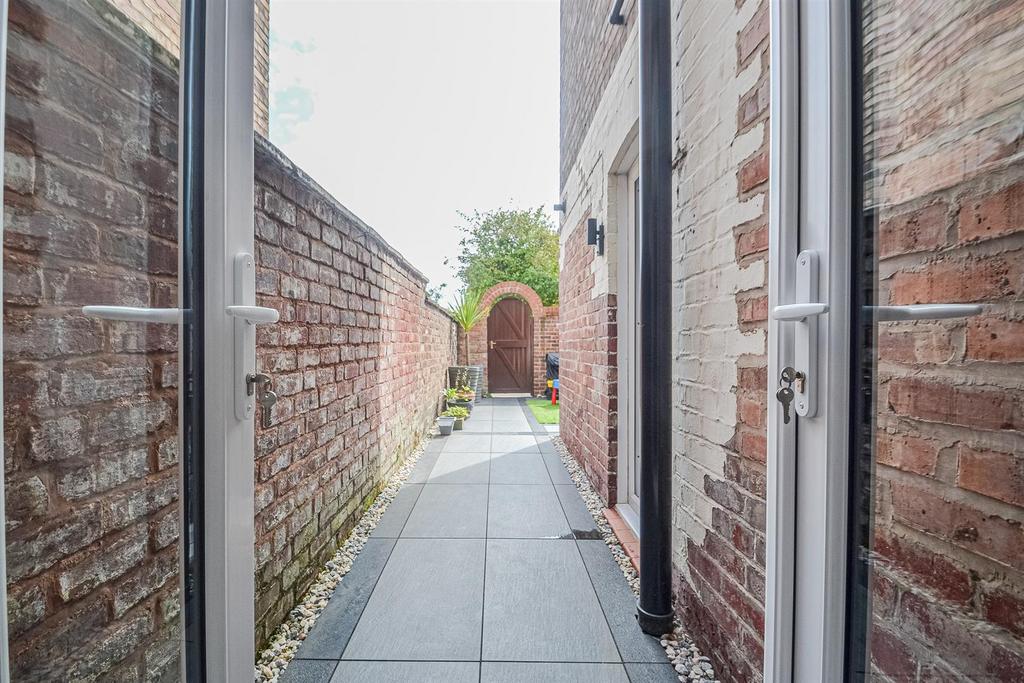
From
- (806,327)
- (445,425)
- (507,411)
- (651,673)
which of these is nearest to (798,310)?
(806,327)

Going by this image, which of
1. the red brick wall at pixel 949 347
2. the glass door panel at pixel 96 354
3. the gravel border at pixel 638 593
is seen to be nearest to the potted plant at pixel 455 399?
the gravel border at pixel 638 593

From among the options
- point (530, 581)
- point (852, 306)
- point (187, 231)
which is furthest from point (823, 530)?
point (530, 581)

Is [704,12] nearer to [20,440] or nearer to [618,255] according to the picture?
[618,255]

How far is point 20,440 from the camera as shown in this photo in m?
0.55

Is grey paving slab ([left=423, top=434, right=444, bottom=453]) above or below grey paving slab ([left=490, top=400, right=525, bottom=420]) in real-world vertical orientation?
above

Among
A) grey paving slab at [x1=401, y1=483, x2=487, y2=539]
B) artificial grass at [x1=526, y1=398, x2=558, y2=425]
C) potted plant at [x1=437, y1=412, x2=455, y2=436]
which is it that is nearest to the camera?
grey paving slab at [x1=401, y1=483, x2=487, y2=539]

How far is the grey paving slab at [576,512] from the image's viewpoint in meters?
2.42

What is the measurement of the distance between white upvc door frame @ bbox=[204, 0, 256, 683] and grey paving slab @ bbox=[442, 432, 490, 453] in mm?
3461

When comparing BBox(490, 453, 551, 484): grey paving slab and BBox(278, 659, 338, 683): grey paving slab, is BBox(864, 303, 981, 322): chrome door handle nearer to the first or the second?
BBox(278, 659, 338, 683): grey paving slab

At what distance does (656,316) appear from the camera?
1.61 meters

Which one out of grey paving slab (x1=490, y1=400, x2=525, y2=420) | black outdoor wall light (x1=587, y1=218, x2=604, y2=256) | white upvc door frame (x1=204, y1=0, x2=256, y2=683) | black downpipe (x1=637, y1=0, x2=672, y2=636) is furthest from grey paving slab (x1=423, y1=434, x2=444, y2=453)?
white upvc door frame (x1=204, y1=0, x2=256, y2=683)

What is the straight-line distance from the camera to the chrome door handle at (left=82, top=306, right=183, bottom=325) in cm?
64

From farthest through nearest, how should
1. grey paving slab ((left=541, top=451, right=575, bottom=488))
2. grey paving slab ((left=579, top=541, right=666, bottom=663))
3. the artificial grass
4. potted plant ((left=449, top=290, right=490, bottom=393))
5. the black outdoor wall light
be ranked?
potted plant ((left=449, top=290, right=490, bottom=393)), the artificial grass, grey paving slab ((left=541, top=451, right=575, bottom=488)), the black outdoor wall light, grey paving slab ((left=579, top=541, right=666, bottom=663))

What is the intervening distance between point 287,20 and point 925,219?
2780 mm
